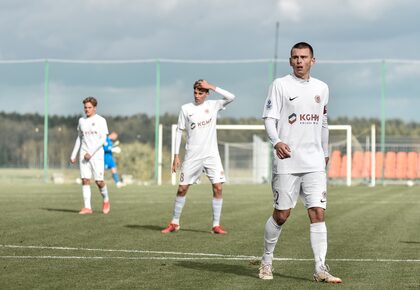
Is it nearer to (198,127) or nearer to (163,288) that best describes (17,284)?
(163,288)

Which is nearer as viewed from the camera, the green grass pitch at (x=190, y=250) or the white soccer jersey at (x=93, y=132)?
the green grass pitch at (x=190, y=250)

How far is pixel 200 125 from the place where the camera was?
49.0 feet

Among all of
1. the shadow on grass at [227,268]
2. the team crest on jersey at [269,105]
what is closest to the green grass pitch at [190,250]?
the shadow on grass at [227,268]

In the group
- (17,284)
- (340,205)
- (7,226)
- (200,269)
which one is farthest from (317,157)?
(340,205)

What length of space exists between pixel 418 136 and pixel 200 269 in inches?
1418

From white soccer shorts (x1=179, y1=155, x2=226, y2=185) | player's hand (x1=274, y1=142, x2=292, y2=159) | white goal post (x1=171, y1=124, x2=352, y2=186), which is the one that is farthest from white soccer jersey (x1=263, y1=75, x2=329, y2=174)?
white goal post (x1=171, y1=124, x2=352, y2=186)

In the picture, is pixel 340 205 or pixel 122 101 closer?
pixel 340 205

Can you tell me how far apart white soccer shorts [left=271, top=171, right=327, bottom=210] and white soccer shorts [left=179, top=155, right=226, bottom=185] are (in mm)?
5782

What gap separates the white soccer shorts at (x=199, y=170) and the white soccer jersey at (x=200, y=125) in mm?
75

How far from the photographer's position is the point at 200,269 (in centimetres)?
997

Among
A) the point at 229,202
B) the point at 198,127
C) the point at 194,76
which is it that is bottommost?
the point at 229,202

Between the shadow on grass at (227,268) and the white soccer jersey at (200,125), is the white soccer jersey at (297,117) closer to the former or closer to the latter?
the shadow on grass at (227,268)

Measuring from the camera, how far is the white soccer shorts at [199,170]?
14961mm

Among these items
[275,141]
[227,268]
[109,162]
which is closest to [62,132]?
[109,162]
